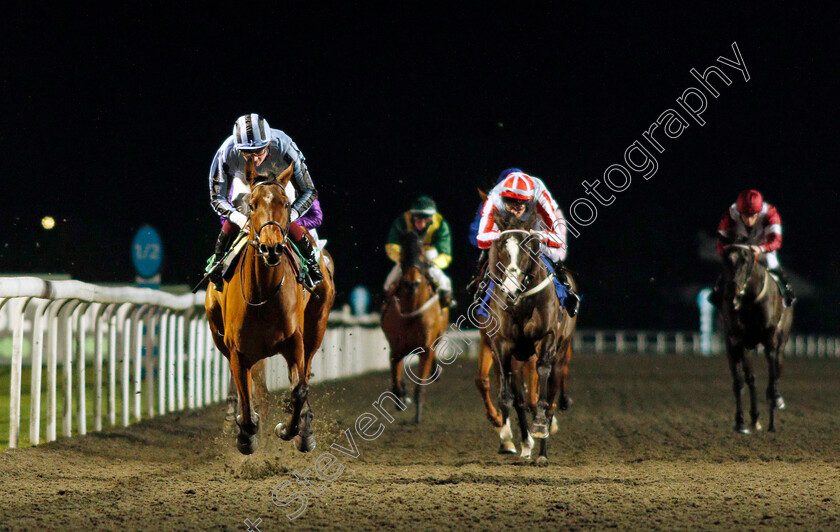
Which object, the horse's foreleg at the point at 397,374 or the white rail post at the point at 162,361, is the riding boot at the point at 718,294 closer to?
the horse's foreleg at the point at 397,374

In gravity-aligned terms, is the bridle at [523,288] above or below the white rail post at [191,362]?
above

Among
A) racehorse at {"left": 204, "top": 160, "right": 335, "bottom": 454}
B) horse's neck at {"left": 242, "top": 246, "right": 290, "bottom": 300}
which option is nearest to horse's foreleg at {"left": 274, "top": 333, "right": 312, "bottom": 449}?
racehorse at {"left": 204, "top": 160, "right": 335, "bottom": 454}

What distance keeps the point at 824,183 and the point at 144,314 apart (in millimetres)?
50496

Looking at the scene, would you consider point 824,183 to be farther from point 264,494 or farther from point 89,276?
point 264,494

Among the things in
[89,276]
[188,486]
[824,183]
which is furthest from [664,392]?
[824,183]

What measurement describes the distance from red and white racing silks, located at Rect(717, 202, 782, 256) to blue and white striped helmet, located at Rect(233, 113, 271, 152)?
5.82 meters

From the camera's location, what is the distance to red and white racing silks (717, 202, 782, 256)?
11531 mm

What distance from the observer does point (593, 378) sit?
891 inches

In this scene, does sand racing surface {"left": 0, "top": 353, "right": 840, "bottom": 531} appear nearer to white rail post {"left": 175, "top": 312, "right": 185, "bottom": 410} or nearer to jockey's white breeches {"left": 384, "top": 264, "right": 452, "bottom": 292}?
white rail post {"left": 175, "top": 312, "right": 185, "bottom": 410}

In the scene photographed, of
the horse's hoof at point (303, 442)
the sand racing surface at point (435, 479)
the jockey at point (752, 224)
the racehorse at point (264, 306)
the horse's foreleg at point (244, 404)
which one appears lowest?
the sand racing surface at point (435, 479)

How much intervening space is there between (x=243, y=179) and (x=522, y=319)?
7.69 feet

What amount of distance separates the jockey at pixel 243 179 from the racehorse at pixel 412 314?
5093mm

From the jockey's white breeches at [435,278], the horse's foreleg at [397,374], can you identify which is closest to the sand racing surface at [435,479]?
the horse's foreleg at [397,374]

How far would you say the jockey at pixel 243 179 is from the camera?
24.0 feet
